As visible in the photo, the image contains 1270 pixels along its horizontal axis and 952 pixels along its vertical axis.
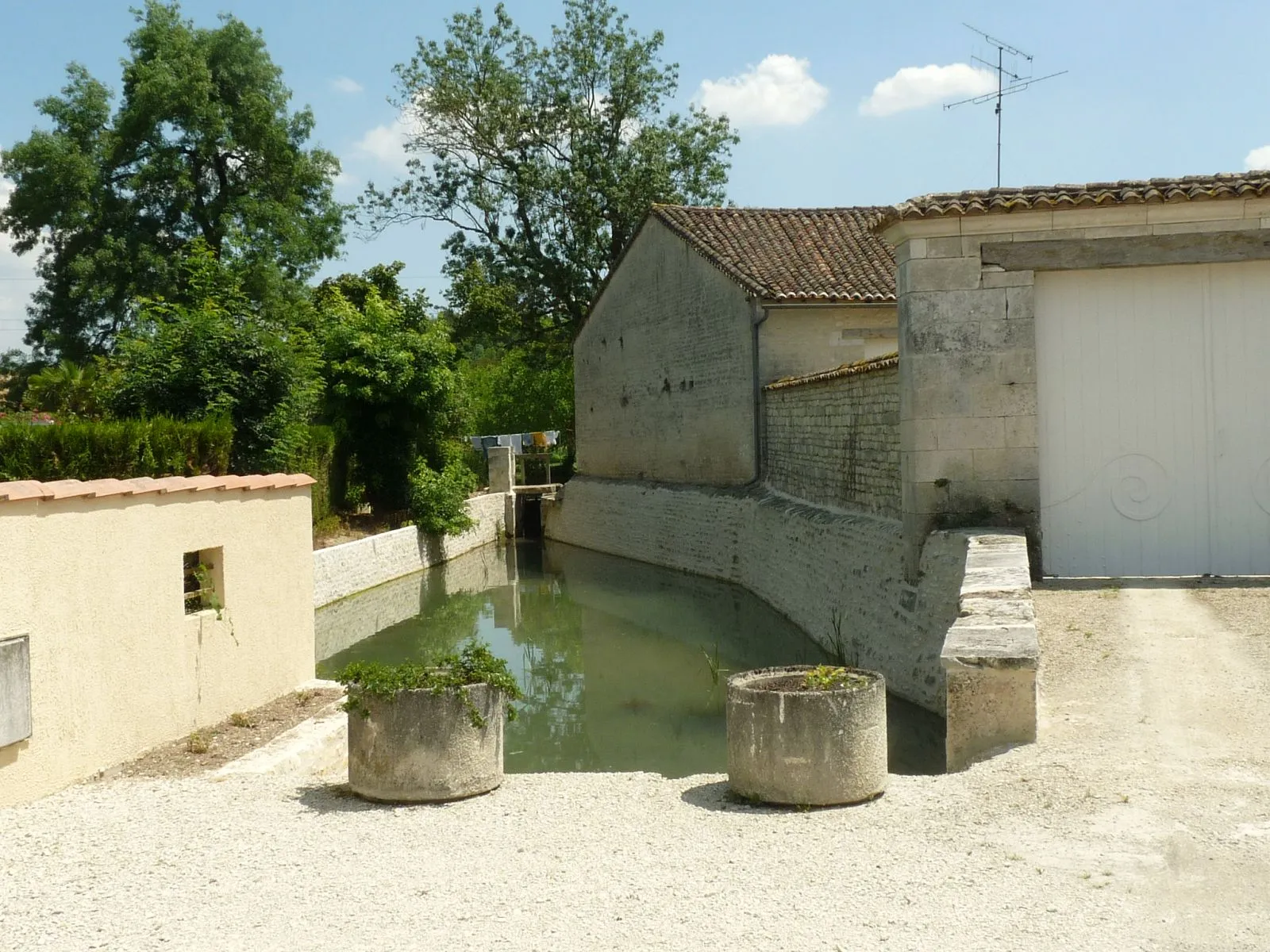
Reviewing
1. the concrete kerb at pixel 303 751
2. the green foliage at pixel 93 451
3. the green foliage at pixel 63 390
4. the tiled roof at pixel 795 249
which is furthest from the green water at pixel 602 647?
the green foliage at pixel 63 390

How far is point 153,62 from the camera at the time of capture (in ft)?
99.6

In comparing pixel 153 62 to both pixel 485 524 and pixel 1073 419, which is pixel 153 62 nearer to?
pixel 485 524

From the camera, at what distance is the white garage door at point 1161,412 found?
362 inches

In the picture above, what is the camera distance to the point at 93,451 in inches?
527

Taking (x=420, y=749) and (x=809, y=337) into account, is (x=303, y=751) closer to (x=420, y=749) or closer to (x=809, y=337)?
(x=420, y=749)

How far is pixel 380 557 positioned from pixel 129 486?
44.3 feet

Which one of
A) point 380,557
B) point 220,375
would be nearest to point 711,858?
point 220,375

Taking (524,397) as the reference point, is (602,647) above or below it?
below

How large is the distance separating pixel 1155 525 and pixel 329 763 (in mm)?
6473

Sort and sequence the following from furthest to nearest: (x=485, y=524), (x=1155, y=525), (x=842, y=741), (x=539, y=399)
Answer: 1. (x=539, y=399)
2. (x=485, y=524)
3. (x=1155, y=525)
4. (x=842, y=741)

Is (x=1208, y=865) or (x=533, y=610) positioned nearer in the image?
(x=1208, y=865)

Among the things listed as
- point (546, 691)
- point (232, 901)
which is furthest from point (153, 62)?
point (232, 901)

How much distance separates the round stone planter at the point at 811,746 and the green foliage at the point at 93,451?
10.3m

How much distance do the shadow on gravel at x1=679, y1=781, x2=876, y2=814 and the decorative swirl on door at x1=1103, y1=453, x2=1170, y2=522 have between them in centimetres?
521
